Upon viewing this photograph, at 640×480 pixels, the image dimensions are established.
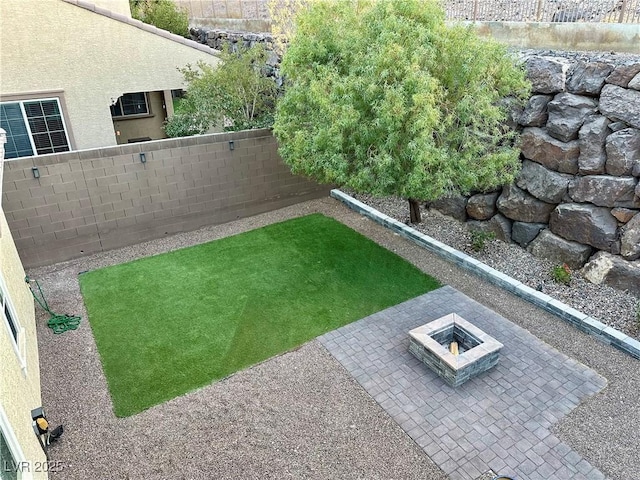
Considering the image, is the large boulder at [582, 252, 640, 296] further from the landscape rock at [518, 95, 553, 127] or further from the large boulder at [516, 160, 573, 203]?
the landscape rock at [518, 95, 553, 127]

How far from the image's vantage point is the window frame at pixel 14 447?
3.47 m

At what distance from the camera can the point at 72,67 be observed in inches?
416

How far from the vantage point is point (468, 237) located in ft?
30.6

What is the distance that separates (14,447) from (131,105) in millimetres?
12234

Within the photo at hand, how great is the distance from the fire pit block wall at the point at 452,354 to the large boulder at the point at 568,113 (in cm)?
400

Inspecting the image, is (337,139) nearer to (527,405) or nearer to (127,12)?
(527,405)

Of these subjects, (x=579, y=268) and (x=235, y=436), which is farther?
(x=579, y=268)

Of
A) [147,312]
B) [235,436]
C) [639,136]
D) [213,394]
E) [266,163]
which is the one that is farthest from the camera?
[266,163]

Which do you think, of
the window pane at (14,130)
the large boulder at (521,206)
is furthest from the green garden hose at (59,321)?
the large boulder at (521,206)

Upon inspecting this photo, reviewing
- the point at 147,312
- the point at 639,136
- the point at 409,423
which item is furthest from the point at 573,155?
the point at 147,312

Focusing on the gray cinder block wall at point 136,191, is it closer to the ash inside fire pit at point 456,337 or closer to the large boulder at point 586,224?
the large boulder at point 586,224

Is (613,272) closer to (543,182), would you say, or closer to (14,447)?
(543,182)

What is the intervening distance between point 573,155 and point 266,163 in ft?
21.9

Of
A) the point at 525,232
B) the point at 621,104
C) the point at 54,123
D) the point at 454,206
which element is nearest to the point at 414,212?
the point at 454,206
